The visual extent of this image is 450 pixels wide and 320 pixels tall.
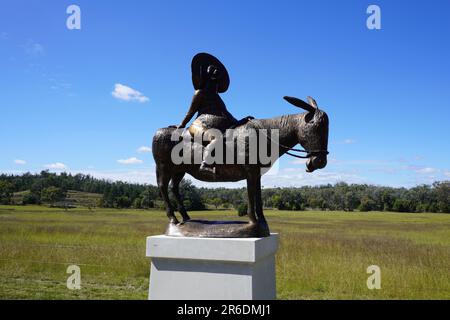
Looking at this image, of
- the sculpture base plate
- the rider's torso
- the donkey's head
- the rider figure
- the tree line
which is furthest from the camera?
the tree line

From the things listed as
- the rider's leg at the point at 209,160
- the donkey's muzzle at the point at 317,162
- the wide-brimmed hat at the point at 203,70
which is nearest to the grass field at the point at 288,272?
the rider's leg at the point at 209,160

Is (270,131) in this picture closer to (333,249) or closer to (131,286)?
(131,286)

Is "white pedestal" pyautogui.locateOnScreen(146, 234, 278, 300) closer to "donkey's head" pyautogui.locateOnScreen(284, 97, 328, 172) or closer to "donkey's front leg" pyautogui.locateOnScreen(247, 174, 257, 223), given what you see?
"donkey's front leg" pyautogui.locateOnScreen(247, 174, 257, 223)

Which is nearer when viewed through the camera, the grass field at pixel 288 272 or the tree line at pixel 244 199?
the grass field at pixel 288 272

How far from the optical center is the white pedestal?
4785mm

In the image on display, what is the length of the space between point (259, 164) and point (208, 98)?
5.03ft

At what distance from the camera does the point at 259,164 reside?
17.8 ft

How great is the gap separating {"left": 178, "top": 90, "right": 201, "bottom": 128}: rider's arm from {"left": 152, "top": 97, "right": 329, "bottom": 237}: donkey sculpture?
21 cm

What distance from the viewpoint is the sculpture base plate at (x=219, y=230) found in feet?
17.6

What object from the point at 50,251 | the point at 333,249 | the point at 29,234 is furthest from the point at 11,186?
the point at 333,249

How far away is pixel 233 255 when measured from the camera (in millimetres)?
4824

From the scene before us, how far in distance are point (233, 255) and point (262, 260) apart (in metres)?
0.63

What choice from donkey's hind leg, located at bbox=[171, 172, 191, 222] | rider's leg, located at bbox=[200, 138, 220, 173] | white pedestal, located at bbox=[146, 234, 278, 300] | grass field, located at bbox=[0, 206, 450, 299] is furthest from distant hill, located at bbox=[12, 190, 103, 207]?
rider's leg, located at bbox=[200, 138, 220, 173]

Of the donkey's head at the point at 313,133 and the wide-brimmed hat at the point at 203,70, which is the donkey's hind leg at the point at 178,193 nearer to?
the wide-brimmed hat at the point at 203,70
